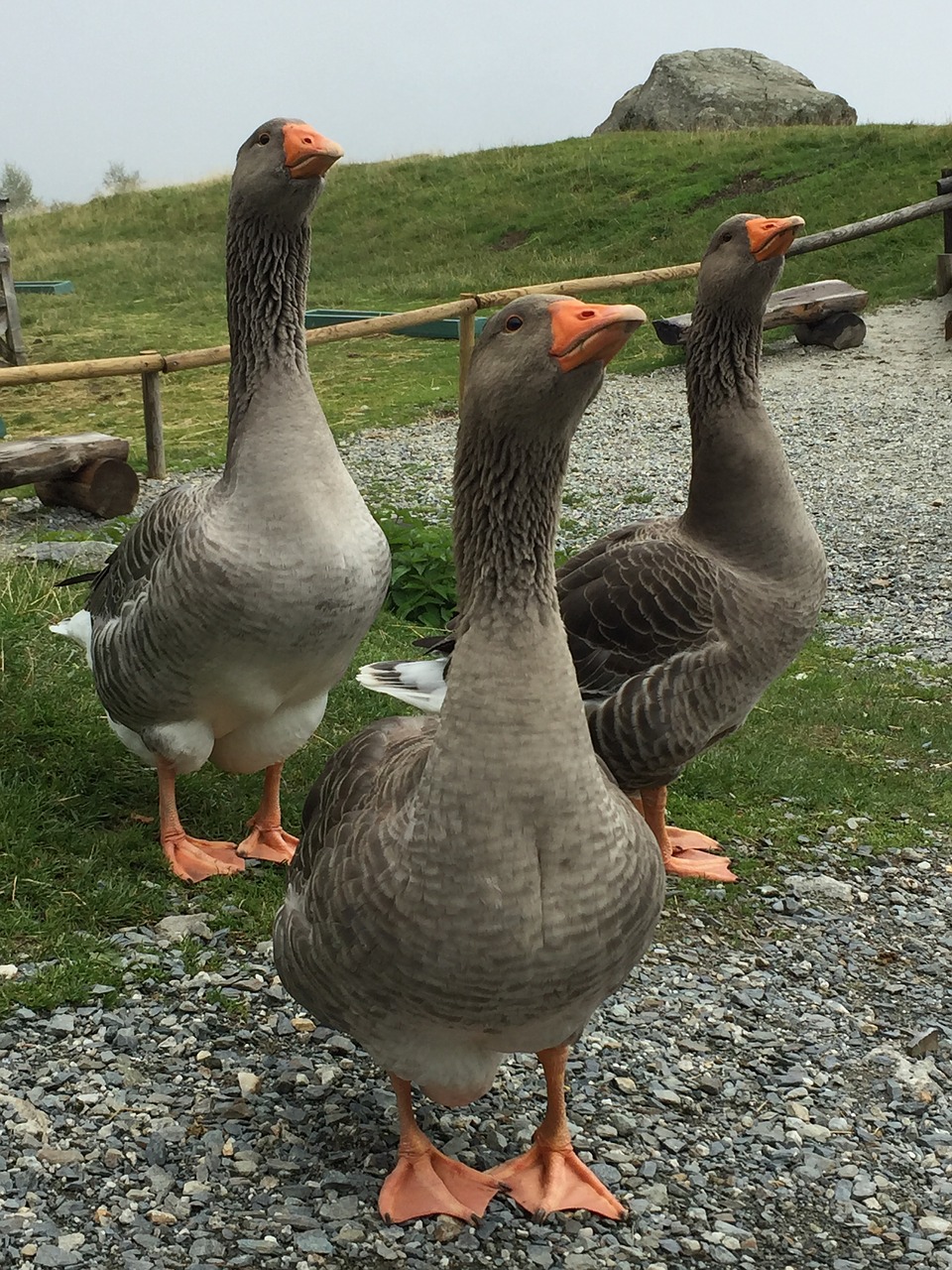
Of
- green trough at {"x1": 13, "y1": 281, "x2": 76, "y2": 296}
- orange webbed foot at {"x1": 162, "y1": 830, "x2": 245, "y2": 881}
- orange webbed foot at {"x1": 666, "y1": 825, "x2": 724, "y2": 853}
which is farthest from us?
green trough at {"x1": 13, "y1": 281, "x2": 76, "y2": 296}

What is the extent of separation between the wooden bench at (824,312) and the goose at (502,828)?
16234 mm

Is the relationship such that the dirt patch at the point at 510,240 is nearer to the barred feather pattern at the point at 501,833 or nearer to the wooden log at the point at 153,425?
the wooden log at the point at 153,425

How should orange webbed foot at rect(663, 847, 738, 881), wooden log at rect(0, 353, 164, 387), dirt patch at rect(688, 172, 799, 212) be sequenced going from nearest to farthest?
orange webbed foot at rect(663, 847, 738, 881) < wooden log at rect(0, 353, 164, 387) < dirt patch at rect(688, 172, 799, 212)

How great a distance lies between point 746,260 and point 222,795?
351cm

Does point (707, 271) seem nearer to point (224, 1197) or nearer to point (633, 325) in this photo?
point (633, 325)

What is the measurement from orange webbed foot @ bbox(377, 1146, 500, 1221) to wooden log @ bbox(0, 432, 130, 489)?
31.3 feet

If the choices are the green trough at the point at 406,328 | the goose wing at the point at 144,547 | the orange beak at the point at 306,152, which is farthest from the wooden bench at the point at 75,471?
the orange beak at the point at 306,152

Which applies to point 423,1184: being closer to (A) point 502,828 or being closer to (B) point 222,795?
(A) point 502,828

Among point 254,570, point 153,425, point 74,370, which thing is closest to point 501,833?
point 254,570

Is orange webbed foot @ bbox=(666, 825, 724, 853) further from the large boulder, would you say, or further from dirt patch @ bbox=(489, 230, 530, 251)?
the large boulder

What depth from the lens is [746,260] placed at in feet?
18.3

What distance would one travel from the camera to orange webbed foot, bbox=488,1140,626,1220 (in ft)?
11.2

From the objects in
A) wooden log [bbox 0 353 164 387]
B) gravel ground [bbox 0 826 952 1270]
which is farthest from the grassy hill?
gravel ground [bbox 0 826 952 1270]

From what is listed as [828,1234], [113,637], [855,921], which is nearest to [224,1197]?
[828,1234]
